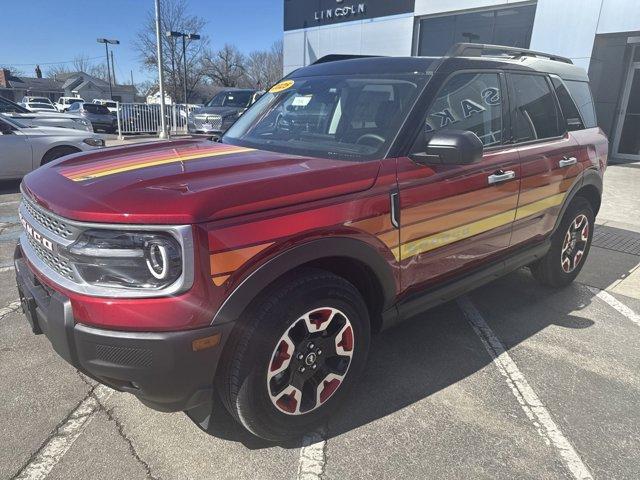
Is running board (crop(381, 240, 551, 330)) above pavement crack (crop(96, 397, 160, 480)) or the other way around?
above

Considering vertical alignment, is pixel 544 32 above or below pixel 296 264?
above

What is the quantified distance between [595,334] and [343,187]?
8.44 feet

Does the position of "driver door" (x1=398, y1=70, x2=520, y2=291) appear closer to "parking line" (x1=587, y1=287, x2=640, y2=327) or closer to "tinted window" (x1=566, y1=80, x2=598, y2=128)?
"tinted window" (x1=566, y1=80, x2=598, y2=128)

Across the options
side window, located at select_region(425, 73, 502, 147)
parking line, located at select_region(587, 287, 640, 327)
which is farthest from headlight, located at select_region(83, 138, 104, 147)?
parking line, located at select_region(587, 287, 640, 327)

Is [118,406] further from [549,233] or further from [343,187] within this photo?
[549,233]

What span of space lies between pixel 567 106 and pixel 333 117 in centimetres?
222

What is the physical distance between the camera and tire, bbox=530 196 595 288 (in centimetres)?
413

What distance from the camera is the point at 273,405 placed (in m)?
2.22

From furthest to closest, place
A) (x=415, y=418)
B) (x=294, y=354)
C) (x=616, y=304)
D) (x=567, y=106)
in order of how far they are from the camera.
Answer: (x=616, y=304) < (x=567, y=106) < (x=415, y=418) < (x=294, y=354)

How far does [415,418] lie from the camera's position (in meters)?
2.59

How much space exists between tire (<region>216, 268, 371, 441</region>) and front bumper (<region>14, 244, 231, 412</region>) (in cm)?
13

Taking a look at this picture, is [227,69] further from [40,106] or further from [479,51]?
[479,51]

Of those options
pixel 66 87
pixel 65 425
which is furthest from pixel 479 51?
pixel 66 87

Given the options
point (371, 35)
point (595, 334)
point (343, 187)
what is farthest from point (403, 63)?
point (371, 35)
